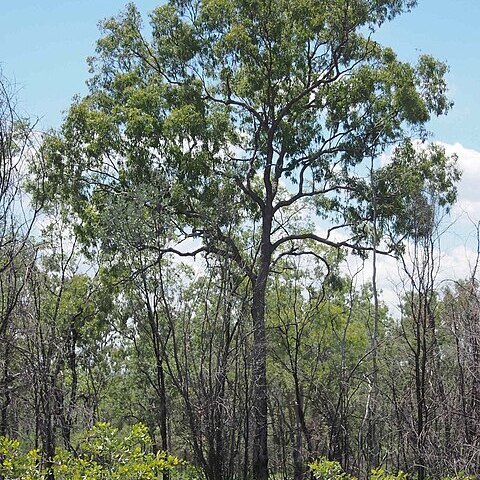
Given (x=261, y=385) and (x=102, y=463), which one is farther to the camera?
(x=261, y=385)

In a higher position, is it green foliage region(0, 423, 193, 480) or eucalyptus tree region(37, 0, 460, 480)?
eucalyptus tree region(37, 0, 460, 480)

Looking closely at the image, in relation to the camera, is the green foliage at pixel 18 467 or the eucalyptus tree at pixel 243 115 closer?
the green foliage at pixel 18 467

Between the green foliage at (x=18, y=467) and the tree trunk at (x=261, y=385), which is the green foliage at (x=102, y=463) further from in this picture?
the tree trunk at (x=261, y=385)

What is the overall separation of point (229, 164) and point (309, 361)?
6.67m

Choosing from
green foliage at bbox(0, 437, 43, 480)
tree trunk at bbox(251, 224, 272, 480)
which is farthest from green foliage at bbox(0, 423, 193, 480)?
tree trunk at bbox(251, 224, 272, 480)

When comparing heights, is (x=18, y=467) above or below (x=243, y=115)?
below

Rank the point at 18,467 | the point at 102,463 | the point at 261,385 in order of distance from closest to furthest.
A: the point at 18,467 < the point at 102,463 < the point at 261,385

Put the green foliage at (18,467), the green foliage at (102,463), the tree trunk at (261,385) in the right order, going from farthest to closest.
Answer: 1. the tree trunk at (261,385)
2. the green foliage at (18,467)
3. the green foliage at (102,463)

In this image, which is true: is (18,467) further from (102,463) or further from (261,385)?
(261,385)

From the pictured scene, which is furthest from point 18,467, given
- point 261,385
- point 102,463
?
point 261,385

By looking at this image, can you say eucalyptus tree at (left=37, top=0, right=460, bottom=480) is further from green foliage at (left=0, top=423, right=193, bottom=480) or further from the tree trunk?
green foliage at (left=0, top=423, right=193, bottom=480)

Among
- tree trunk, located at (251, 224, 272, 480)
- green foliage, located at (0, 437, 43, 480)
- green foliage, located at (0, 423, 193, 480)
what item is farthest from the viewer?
tree trunk, located at (251, 224, 272, 480)

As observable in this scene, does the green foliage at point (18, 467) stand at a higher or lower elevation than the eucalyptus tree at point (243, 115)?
lower

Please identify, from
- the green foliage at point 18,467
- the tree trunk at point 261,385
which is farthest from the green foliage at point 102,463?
the tree trunk at point 261,385
